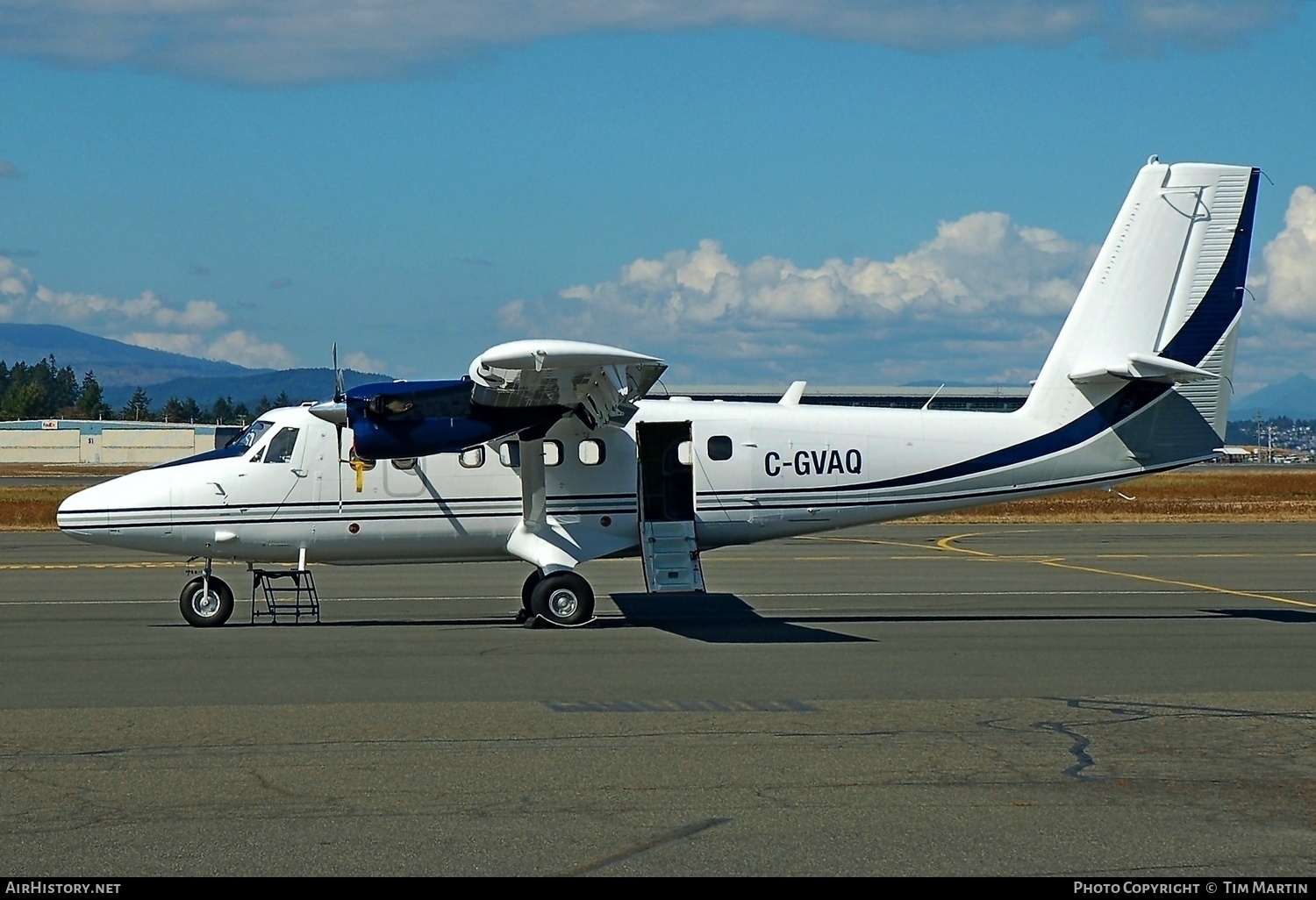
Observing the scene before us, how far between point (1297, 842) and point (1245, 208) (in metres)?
13.1

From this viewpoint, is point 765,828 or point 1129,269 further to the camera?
point 1129,269

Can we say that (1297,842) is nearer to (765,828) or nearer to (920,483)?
(765,828)

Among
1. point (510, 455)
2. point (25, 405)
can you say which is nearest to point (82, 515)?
point (510, 455)

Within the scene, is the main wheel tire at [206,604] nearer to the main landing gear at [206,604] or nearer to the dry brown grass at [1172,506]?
the main landing gear at [206,604]

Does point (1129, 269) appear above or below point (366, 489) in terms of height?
above

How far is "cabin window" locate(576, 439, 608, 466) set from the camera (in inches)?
709

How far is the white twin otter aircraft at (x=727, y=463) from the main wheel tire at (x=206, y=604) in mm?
24

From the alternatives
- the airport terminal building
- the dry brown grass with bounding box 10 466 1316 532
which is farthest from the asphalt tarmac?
the airport terminal building

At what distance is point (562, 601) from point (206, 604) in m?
4.41

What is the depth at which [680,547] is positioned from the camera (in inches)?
699

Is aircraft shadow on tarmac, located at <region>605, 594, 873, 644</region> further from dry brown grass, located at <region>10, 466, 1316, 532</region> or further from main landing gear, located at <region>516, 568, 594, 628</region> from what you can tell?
dry brown grass, located at <region>10, 466, 1316, 532</region>

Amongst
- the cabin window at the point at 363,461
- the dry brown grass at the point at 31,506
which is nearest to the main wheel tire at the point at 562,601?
the cabin window at the point at 363,461

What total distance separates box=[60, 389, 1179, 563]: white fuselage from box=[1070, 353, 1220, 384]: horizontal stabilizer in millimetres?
754
